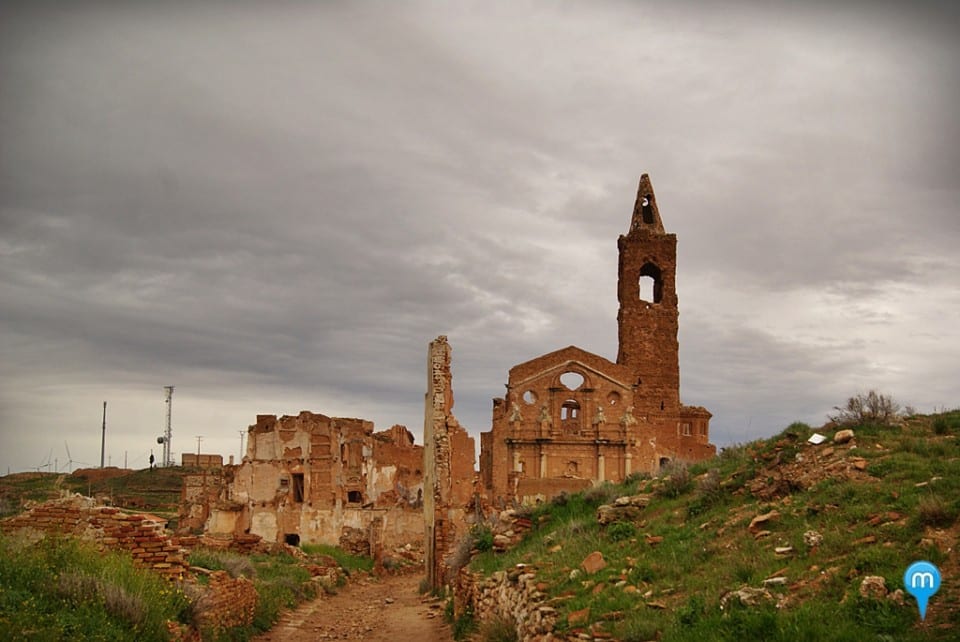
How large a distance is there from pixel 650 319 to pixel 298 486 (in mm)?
20946

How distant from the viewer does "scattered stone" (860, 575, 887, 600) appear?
7.01 meters

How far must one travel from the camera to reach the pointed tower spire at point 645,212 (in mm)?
49719

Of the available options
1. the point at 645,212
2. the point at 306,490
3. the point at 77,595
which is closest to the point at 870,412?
the point at 77,595

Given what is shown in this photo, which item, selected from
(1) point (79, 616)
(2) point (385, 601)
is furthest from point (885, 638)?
(2) point (385, 601)

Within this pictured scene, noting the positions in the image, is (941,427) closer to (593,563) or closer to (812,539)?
(812,539)

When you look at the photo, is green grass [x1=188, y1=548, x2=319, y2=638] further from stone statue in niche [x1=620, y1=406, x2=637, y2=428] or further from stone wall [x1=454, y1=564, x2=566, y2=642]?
stone statue in niche [x1=620, y1=406, x2=637, y2=428]

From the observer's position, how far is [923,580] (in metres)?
6.45

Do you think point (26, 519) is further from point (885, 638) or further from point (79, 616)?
point (885, 638)

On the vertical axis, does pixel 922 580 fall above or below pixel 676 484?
below

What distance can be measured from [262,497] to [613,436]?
1711cm

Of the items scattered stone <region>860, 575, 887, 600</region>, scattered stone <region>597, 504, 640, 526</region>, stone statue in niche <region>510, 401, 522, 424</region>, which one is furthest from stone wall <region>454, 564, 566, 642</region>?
stone statue in niche <region>510, 401, 522, 424</region>

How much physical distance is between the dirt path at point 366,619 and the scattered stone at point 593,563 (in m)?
4.46

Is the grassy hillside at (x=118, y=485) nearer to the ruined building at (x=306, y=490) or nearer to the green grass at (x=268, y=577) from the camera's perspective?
the ruined building at (x=306, y=490)

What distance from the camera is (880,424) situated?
11.8m
